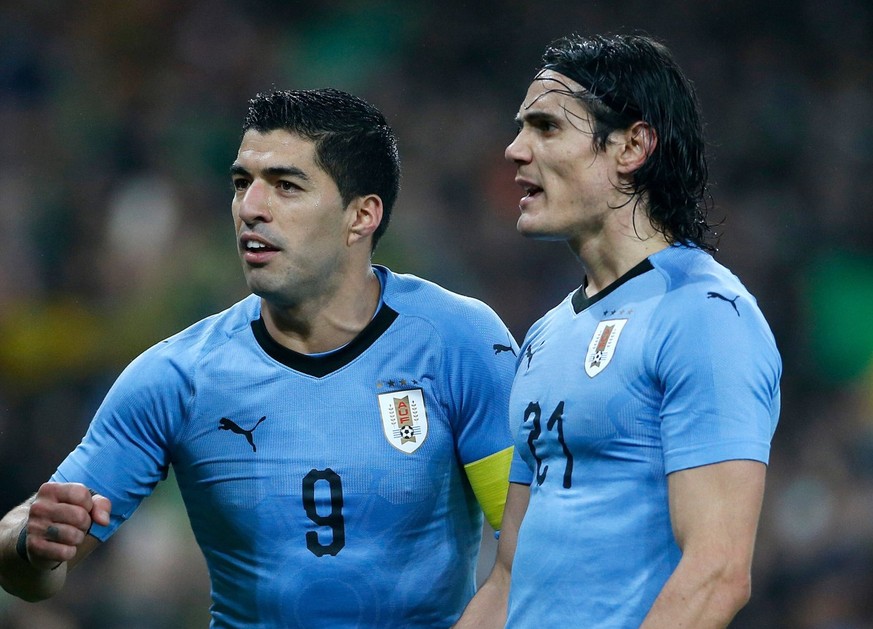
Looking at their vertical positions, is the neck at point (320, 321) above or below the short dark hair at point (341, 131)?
below

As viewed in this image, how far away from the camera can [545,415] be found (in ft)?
9.63

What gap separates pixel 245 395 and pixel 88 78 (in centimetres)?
666

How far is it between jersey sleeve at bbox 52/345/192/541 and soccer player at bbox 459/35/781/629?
1032 mm

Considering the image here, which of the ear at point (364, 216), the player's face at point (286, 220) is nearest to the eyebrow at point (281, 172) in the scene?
the player's face at point (286, 220)

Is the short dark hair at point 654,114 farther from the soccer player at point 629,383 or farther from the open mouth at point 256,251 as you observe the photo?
the open mouth at point 256,251

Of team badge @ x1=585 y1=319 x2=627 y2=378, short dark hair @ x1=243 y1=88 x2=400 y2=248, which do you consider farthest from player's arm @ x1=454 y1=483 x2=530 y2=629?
short dark hair @ x1=243 y1=88 x2=400 y2=248

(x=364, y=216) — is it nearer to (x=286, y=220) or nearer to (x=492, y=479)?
(x=286, y=220)

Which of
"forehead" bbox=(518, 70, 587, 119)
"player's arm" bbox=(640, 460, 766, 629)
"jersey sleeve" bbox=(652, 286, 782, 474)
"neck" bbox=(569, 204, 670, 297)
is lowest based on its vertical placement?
"player's arm" bbox=(640, 460, 766, 629)

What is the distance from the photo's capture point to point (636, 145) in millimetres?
3102

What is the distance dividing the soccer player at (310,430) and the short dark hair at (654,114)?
2.77ft

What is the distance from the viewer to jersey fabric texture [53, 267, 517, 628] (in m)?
3.53

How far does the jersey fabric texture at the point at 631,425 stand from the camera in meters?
2.59

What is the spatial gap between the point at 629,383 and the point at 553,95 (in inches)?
32.4

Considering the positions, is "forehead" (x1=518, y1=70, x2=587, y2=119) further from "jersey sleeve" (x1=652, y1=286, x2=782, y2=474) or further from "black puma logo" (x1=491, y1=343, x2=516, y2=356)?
"black puma logo" (x1=491, y1=343, x2=516, y2=356)
